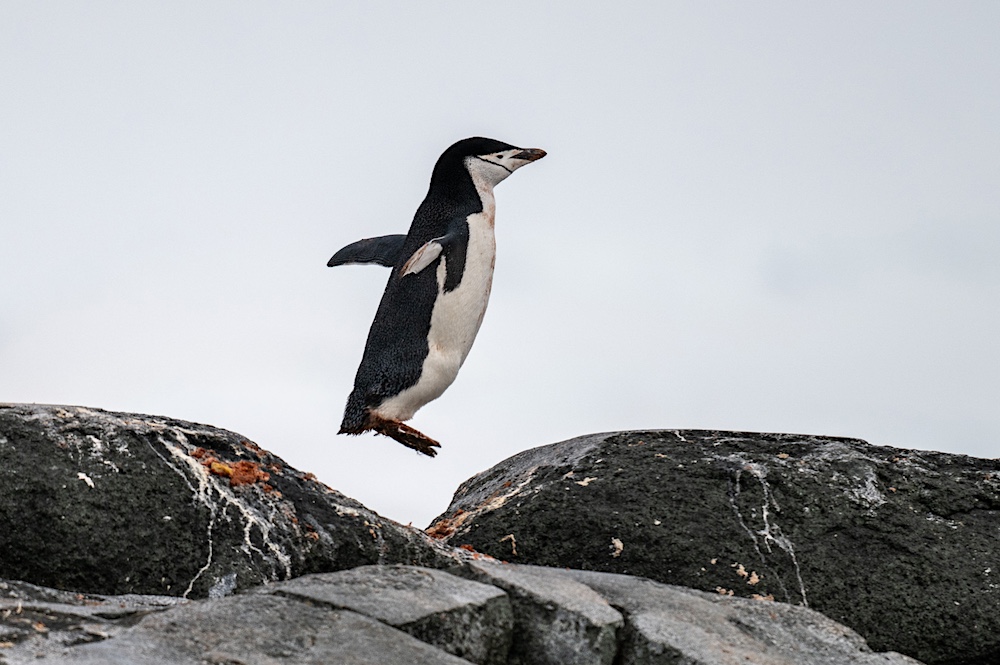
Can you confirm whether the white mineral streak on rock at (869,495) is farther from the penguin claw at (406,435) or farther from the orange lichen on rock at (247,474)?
the orange lichen on rock at (247,474)

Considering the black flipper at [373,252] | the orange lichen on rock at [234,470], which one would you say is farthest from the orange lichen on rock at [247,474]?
the black flipper at [373,252]

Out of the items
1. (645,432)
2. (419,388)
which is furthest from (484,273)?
(645,432)

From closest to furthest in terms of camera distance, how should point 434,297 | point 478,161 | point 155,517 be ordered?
point 155,517 → point 434,297 → point 478,161

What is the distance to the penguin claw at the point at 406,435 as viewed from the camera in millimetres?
5281

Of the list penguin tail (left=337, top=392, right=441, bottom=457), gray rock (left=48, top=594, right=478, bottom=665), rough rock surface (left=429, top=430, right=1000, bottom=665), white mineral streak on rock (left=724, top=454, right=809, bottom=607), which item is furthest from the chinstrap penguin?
gray rock (left=48, top=594, right=478, bottom=665)

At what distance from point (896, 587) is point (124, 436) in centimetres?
302

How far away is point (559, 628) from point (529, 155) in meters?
3.45

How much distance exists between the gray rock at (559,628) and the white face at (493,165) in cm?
317

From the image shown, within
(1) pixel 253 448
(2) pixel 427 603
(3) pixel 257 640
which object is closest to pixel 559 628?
(2) pixel 427 603

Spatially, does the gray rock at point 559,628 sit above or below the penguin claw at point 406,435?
below

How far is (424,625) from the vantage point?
2.71 m

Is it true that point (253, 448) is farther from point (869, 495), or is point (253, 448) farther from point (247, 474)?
point (869, 495)

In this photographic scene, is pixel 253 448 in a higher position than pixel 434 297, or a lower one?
lower

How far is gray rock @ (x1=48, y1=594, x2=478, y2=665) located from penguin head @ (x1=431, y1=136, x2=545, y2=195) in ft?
11.5
